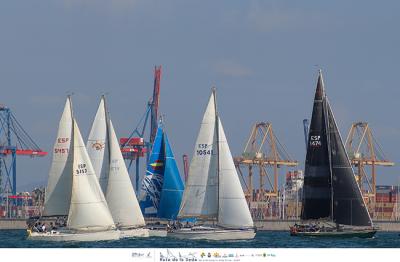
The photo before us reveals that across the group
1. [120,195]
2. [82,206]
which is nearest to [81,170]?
[82,206]

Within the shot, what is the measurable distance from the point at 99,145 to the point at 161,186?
7.07 meters

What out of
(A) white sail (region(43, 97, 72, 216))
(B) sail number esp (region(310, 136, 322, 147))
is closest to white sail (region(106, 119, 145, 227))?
(A) white sail (region(43, 97, 72, 216))

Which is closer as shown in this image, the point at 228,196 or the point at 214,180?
the point at 228,196

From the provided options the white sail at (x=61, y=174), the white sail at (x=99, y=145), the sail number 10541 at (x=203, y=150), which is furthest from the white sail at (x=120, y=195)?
the sail number 10541 at (x=203, y=150)

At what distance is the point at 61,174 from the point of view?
71500 millimetres

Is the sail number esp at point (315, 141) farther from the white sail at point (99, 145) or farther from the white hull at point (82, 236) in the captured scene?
the white hull at point (82, 236)

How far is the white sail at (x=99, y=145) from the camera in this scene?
3004 inches

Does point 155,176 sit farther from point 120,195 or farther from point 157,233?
point 120,195

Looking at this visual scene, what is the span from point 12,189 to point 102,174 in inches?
4137

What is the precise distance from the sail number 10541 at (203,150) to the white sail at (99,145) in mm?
9477

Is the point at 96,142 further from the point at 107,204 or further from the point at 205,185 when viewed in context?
the point at 205,185

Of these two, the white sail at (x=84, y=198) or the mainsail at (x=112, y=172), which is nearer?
the white sail at (x=84, y=198)

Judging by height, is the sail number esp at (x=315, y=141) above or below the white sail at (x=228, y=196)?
above

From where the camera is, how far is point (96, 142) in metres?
76.7
